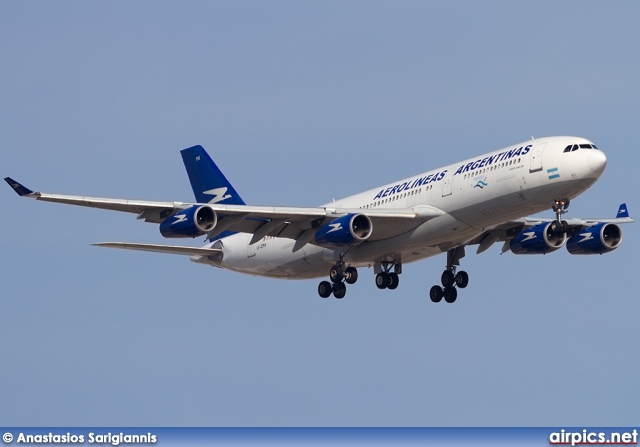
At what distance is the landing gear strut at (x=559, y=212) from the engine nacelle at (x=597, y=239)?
6194mm

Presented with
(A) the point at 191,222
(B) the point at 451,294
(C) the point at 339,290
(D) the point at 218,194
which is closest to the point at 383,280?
(C) the point at 339,290

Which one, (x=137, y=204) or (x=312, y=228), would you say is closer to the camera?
(x=137, y=204)

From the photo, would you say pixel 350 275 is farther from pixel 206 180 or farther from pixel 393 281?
pixel 206 180

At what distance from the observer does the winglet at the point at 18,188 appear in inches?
2198

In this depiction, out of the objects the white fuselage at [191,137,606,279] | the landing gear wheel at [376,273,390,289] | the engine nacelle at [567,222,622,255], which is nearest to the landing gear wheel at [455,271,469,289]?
the white fuselage at [191,137,606,279]

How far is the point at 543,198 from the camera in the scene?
6019 centimetres

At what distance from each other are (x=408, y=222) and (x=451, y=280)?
296 inches

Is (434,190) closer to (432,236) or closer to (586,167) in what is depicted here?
(432,236)

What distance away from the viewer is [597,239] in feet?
227

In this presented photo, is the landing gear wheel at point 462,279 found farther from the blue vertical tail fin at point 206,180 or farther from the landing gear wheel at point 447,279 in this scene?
the blue vertical tail fin at point 206,180

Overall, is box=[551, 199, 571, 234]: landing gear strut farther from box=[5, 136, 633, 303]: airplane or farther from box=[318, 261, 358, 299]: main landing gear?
box=[318, 261, 358, 299]: main landing gear

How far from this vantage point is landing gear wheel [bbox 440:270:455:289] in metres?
70.5

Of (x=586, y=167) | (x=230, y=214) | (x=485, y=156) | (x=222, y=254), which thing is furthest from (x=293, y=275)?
(x=586, y=167)

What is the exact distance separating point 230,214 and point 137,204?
14.4 ft
